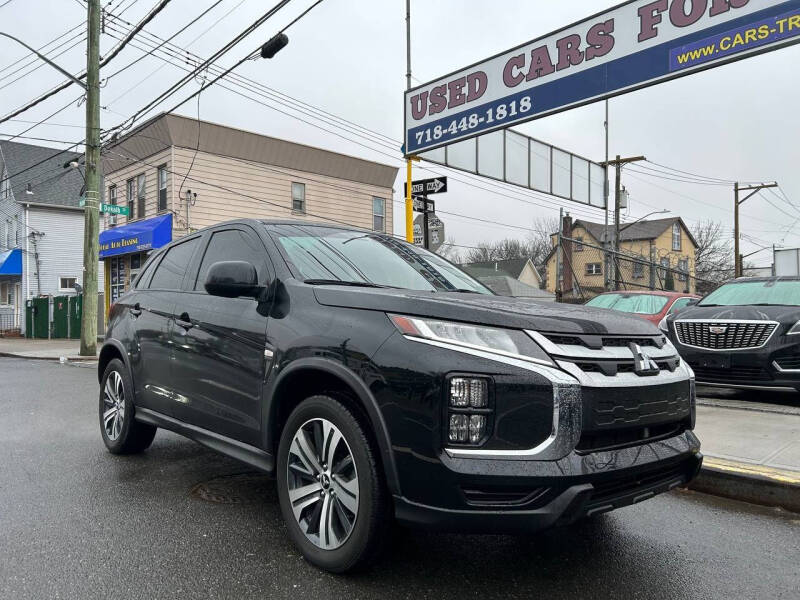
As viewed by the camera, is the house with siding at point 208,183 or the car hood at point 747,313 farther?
the house with siding at point 208,183

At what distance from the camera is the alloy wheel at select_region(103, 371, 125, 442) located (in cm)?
494

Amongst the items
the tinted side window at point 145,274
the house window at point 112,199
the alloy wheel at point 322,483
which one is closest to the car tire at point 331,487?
the alloy wheel at point 322,483

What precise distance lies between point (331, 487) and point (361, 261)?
1384mm

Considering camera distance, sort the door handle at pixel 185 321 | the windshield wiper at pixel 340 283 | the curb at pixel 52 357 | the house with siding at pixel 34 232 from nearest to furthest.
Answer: the windshield wiper at pixel 340 283 < the door handle at pixel 185 321 < the curb at pixel 52 357 < the house with siding at pixel 34 232

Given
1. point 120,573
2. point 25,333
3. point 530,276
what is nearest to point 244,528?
point 120,573

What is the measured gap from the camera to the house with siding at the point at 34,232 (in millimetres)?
28719

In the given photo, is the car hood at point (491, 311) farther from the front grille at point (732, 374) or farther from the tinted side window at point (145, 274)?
the front grille at point (732, 374)

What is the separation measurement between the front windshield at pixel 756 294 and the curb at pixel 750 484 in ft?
13.3

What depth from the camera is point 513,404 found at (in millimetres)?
2453

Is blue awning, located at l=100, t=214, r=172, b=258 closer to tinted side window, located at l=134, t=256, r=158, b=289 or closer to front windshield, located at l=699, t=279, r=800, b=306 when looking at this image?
tinted side window, located at l=134, t=256, r=158, b=289

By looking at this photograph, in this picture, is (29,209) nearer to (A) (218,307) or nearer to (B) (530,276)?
(A) (218,307)

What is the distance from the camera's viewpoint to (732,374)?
6953mm

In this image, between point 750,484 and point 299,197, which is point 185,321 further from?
point 299,197

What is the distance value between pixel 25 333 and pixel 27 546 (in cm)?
2713
